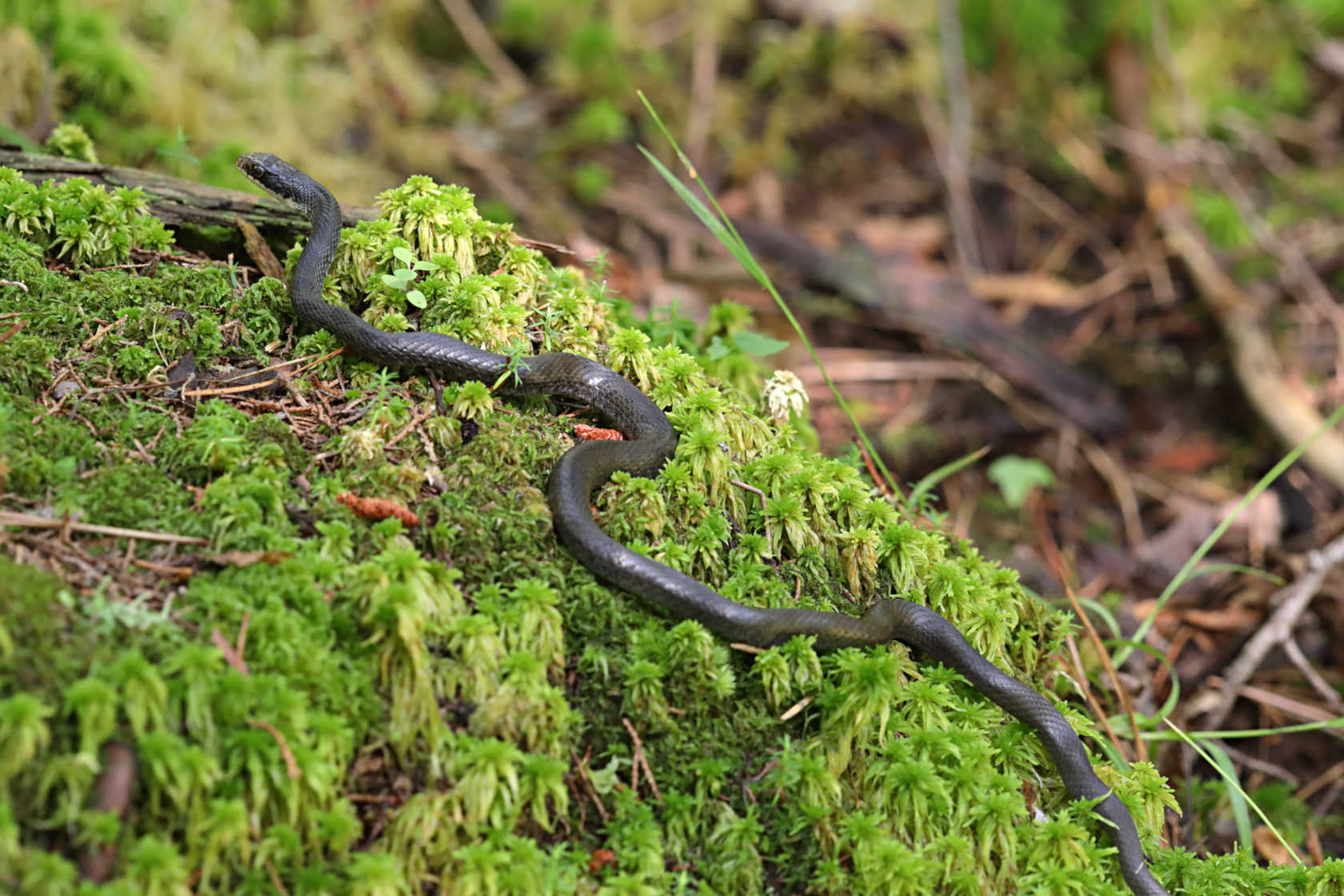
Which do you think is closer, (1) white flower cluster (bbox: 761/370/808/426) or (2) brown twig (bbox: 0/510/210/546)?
(2) brown twig (bbox: 0/510/210/546)

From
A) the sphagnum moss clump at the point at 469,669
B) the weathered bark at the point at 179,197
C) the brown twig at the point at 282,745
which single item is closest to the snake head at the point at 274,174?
the weathered bark at the point at 179,197

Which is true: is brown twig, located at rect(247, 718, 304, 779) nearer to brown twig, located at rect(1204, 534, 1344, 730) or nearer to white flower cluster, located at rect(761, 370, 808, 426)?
white flower cluster, located at rect(761, 370, 808, 426)

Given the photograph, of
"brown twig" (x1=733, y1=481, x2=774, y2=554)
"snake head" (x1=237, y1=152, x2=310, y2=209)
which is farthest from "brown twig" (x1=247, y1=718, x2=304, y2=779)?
"snake head" (x1=237, y1=152, x2=310, y2=209)

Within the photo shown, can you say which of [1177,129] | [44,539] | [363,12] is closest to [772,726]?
[44,539]

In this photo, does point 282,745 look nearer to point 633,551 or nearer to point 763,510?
point 633,551

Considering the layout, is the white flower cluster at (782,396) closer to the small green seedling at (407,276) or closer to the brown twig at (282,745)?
the small green seedling at (407,276)

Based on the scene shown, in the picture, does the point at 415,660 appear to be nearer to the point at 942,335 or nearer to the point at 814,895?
the point at 814,895
